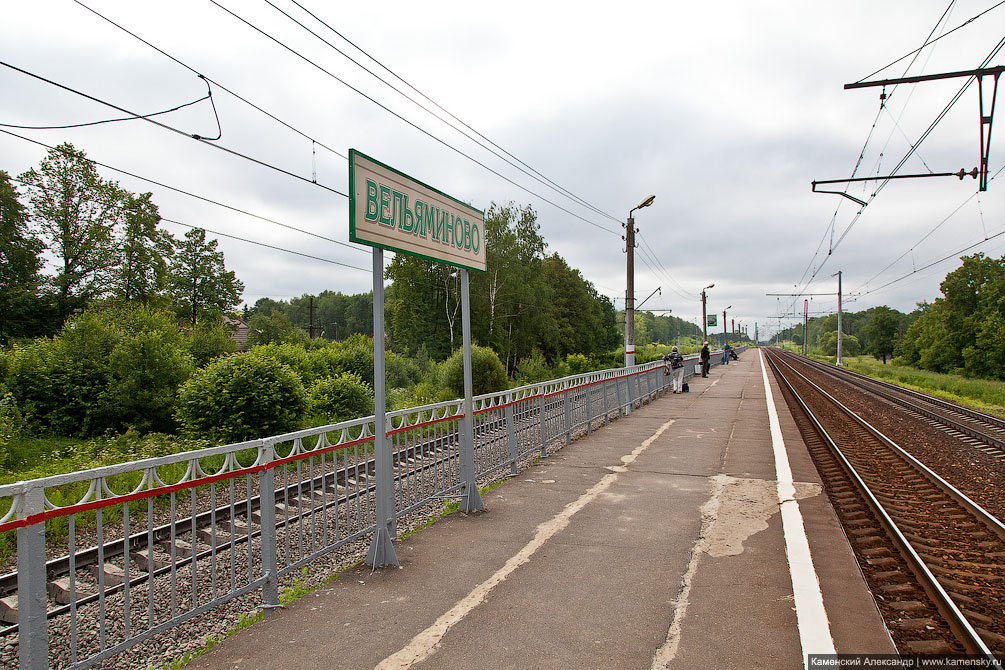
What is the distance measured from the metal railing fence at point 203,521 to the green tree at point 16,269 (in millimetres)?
29627

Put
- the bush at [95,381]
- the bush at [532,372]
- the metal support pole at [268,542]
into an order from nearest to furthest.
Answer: the metal support pole at [268,542], the bush at [95,381], the bush at [532,372]

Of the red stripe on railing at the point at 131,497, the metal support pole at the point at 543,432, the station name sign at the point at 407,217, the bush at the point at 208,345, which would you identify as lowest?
the metal support pole at the point at 543,432

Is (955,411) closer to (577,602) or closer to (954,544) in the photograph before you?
(954,544)

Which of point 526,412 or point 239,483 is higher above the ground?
point 526,412

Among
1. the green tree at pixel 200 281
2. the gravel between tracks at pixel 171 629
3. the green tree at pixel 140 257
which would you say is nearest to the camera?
the gravel between tracks at pixel 171 629

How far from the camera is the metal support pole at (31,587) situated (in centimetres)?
242

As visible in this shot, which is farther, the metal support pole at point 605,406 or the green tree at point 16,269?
the green tree at point 16,269

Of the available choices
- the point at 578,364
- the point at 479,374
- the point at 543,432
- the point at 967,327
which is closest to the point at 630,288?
the point at 479,374

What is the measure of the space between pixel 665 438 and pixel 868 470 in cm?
326

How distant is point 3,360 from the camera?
13477 millimetres

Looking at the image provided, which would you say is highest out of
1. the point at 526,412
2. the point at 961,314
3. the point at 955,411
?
the point at 961,314

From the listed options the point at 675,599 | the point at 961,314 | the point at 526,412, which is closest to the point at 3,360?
the point at 526,412

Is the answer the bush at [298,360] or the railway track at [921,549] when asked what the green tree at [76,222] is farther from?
the railway track at [921,549]

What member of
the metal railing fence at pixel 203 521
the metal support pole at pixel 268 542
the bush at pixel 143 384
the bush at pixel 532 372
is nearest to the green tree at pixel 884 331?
the bush at pixel 532 372
